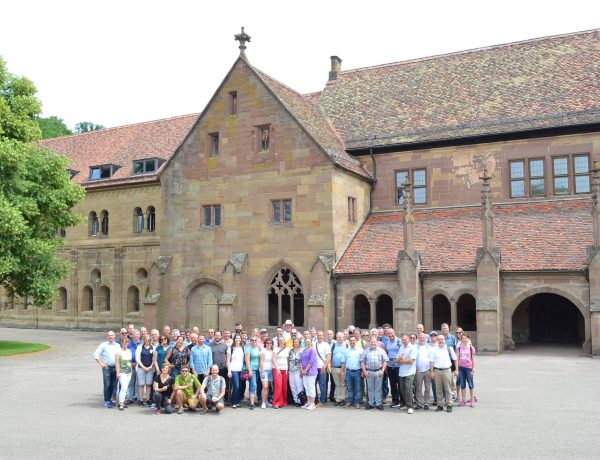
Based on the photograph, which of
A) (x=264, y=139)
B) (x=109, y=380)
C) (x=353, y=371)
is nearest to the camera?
(x=353, y=371)

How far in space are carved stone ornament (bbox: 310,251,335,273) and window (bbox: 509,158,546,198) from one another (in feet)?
29.4

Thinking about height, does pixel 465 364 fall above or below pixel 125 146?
below

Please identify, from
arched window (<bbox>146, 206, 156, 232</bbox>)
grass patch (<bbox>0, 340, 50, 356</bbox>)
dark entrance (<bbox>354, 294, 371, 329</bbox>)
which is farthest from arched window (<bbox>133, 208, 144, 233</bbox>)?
dark entrance (<bbox>354, 294, 371, 329</bbox>)

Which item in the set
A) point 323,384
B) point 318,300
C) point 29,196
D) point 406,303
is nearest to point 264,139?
point 318,300

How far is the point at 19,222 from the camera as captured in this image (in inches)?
1056

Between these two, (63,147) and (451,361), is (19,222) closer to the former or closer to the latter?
(451,361)

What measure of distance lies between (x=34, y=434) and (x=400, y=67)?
102 feet

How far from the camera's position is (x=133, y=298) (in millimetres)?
41344

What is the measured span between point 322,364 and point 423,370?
2.38 meters

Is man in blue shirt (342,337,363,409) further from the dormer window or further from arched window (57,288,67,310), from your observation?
arched window (57,288,67,310)

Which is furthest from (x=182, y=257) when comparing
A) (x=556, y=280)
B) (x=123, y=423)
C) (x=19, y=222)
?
(x=123, y=423)

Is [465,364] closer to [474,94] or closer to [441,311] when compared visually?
[441,311]

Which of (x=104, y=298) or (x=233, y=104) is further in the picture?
(x=104, y=298)

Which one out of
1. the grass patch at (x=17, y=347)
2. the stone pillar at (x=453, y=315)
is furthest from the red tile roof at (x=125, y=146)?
the stone pillar at (x=453, y=315)
